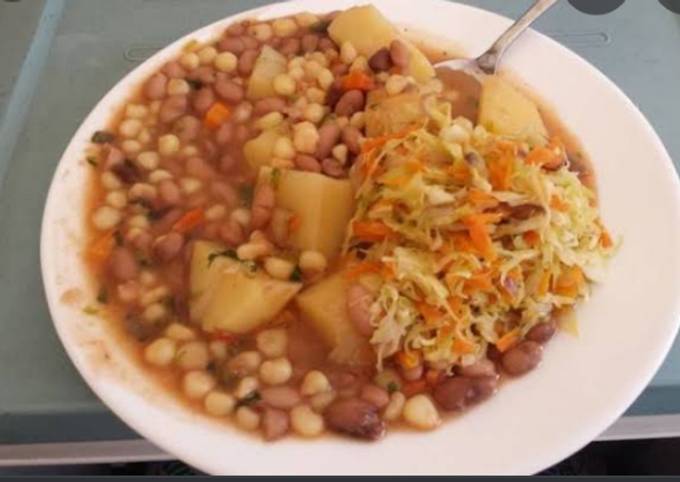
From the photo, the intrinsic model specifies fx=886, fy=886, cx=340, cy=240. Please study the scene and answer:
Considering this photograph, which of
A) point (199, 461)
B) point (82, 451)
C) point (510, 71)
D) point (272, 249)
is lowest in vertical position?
point (82, 451)

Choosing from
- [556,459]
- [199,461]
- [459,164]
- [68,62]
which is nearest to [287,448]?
[199,461]

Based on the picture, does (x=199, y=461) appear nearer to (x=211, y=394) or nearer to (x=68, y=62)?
(x=211, y=394)

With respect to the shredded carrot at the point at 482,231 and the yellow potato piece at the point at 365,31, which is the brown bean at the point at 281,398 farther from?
the yellow potato piece at the point at 365,31

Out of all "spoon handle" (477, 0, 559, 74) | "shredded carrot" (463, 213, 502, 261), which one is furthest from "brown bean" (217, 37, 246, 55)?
"shredded carrot" (463, 213, 502, 261)

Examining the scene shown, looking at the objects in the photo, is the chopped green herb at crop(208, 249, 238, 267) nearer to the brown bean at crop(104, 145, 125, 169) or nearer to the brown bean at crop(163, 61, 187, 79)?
the brown bean at crop(104, 145, 125, 169)

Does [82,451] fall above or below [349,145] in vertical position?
below

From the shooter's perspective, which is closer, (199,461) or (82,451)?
(199,461)

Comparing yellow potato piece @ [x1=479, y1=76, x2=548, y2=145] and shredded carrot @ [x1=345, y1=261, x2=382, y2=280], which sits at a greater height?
yellow potato piece @ [x1=479, y1=76, x2=548, y2=145]
